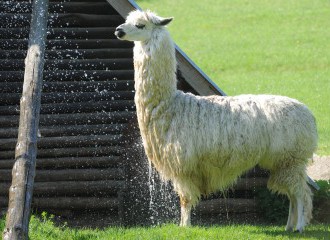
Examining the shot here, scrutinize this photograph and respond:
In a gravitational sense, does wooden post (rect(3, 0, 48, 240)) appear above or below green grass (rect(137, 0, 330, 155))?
below

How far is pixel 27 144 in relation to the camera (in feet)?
30.6

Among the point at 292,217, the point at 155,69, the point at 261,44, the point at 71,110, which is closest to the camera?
the point at 155,69

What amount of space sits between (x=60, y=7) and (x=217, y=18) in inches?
844

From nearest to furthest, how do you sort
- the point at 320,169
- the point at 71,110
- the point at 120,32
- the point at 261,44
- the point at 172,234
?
the point at 172,234
the point at 120,32
the point at 71,110
the point at 320,169
the point at 261,44

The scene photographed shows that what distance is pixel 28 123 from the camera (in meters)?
9.54

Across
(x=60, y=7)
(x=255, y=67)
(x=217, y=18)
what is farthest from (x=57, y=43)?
(x=217, y=18)

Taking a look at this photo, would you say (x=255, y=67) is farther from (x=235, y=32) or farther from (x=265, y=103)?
(x=265, y=103)

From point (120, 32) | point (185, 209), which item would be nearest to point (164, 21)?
point (120, 32)

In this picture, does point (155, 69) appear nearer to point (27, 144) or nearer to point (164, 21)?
point (164, 21)

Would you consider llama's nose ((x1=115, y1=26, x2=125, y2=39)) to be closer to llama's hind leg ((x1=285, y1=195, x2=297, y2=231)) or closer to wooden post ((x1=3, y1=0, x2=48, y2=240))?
wooden post ((x1=3, y1=0, x2=48, y2=240))

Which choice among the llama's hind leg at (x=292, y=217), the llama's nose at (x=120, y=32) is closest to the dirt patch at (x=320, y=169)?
the llama's hind leg at (x=292, y=217)

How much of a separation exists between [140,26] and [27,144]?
194 cm

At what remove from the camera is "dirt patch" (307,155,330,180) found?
14.7m

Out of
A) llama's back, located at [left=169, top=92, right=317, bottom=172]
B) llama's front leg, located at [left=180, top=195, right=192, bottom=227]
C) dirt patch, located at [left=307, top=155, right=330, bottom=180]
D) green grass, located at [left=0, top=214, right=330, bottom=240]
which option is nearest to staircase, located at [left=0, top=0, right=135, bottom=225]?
green grass, located at [left=0, top=214, right=330, bottom=240]
